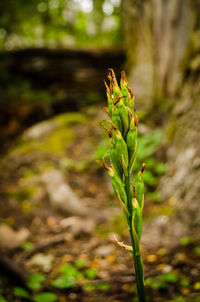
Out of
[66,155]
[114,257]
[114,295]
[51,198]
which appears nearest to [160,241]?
[114,257]

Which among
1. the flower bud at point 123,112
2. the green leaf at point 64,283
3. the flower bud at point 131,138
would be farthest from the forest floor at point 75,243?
the flower bud at point 123,112

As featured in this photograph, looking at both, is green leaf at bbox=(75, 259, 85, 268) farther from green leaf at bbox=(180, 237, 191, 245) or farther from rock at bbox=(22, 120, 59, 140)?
rock at bbox=(22, 120, 59, 140)

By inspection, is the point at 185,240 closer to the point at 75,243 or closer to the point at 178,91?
the point at 75,243

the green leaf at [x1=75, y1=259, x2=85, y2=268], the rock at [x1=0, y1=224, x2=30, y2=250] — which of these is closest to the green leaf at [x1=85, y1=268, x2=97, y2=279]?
the green leaf at [x1=75, y1=259, x2=85, y2=268]

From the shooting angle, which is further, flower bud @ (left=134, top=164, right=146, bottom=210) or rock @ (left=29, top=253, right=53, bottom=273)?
rock @ (left=29, top=253, right=53, bottom=273)

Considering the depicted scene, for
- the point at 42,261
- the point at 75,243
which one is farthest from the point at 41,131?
the point at 42,261

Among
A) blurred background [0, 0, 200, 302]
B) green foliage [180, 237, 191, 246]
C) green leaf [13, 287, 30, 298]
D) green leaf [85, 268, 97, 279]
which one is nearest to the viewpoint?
green leaf [13, 287, 30, 298]
